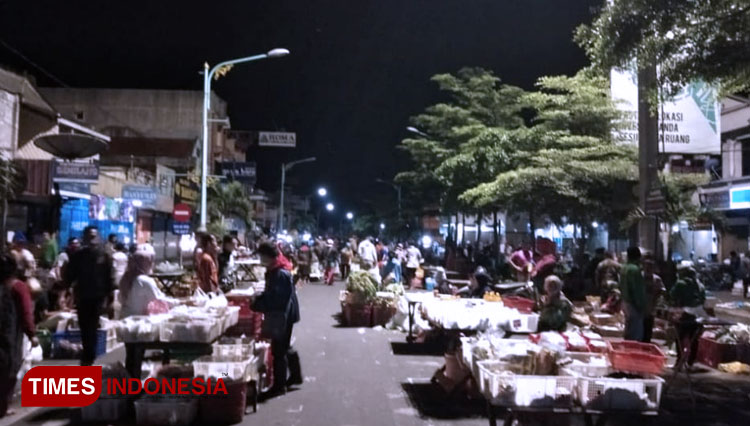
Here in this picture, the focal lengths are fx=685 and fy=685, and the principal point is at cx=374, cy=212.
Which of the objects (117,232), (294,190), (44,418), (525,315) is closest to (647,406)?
(525,315)

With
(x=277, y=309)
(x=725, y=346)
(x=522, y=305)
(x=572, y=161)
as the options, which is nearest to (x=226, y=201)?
(x=572, y=161)

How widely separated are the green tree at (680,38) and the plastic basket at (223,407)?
6459 mm

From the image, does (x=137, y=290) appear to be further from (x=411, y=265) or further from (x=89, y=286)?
(x=411, y=265)

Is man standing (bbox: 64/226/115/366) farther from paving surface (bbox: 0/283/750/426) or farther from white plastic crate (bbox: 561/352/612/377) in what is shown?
white plastic crate (bbox: 561/352/612/377)

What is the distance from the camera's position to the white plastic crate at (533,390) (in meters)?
5.99

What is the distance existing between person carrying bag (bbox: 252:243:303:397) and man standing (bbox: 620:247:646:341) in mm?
4587

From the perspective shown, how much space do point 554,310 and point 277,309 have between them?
362 cm

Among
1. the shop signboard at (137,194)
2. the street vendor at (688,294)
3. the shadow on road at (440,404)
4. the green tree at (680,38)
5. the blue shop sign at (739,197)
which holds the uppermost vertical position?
the green tree at (680,38)

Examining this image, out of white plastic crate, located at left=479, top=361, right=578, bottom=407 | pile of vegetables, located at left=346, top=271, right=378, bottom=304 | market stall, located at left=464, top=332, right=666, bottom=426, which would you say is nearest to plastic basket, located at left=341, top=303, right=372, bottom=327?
pile of vegetables, located at left=346, top=271, right=378, bottom=304

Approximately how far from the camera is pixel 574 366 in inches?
258

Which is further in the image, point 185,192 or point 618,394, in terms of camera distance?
point 185,192

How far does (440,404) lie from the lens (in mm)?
8266

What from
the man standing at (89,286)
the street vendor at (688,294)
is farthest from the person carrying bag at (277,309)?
the street vendor at (688,294)

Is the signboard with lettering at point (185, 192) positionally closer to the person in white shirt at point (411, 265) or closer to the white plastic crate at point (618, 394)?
the person in white shirt at point (411, 265)
